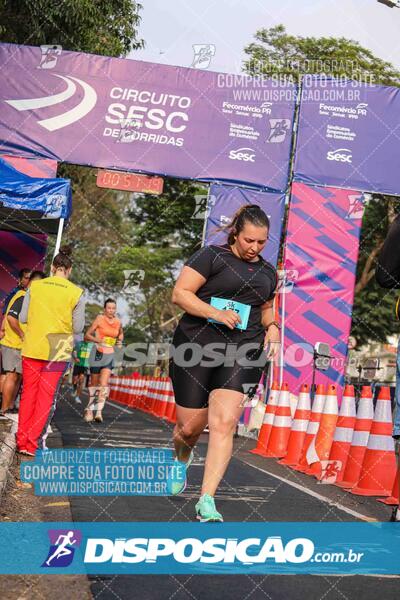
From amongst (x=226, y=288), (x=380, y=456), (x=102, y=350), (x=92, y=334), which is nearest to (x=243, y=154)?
(x=92, y=334)

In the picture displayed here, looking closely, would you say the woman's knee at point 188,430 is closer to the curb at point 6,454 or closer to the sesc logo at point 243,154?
the curb at point 6,454

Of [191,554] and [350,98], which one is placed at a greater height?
[350,98]

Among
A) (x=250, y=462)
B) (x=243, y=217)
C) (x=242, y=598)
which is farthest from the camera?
(x=250, y=462)

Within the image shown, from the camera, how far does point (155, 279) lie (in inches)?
1980

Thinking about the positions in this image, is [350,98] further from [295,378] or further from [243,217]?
[243,217]

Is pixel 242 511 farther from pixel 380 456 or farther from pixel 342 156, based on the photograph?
pixel 342 156

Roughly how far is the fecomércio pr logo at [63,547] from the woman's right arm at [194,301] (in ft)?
4.91

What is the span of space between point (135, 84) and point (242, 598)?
1466 centimetres

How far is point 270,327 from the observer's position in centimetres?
608

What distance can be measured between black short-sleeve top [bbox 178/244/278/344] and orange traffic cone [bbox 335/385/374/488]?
3250 mm

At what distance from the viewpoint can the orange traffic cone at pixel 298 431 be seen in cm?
1073

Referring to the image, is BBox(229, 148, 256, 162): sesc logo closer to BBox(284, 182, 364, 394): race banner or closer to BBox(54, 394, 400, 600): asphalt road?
BBox(284, 182, 364, 394): race banner

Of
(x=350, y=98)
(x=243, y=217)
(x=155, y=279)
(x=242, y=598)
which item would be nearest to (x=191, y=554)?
(x=242, y=598)

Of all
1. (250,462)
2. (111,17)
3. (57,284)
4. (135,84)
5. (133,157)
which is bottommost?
(250,462)
